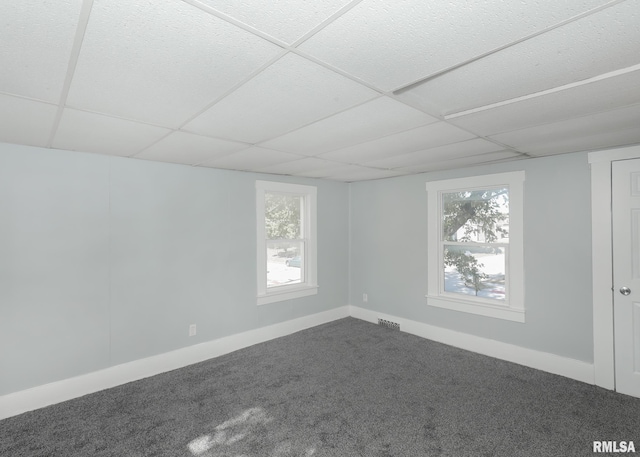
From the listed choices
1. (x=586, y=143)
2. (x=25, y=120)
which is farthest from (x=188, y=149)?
(x=586, y=143)

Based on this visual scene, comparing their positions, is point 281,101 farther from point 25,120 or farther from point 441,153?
point 441,153

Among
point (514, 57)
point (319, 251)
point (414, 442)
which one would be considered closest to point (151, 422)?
point (414, 442)

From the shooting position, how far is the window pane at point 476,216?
147 inches

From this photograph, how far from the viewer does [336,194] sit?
5.16m

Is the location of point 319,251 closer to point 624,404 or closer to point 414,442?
point 414,442

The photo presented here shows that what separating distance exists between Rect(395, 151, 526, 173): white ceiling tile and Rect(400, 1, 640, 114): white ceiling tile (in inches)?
62.7

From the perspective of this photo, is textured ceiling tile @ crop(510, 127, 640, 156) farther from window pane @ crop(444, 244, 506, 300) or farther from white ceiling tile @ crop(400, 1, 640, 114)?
white ceiling tile @ crop(400, 1, 640, 114)

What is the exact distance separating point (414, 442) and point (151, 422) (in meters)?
1.99

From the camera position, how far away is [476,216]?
397cm

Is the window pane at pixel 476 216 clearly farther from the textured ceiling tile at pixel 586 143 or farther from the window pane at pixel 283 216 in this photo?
the window pane at pixel 283 216

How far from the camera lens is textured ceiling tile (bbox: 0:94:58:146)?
5.86 ft

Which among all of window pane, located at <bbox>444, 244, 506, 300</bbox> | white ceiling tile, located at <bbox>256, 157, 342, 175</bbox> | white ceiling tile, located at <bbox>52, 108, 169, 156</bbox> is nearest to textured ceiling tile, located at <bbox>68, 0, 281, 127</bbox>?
white ceiling tile, located at <bbox>52, 108, 169, 156</bbox>

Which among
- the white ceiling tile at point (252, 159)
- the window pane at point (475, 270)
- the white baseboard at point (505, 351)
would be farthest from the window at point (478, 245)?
the white ceiling tile at point (252, 159)

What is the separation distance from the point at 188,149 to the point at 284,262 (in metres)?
2.23
